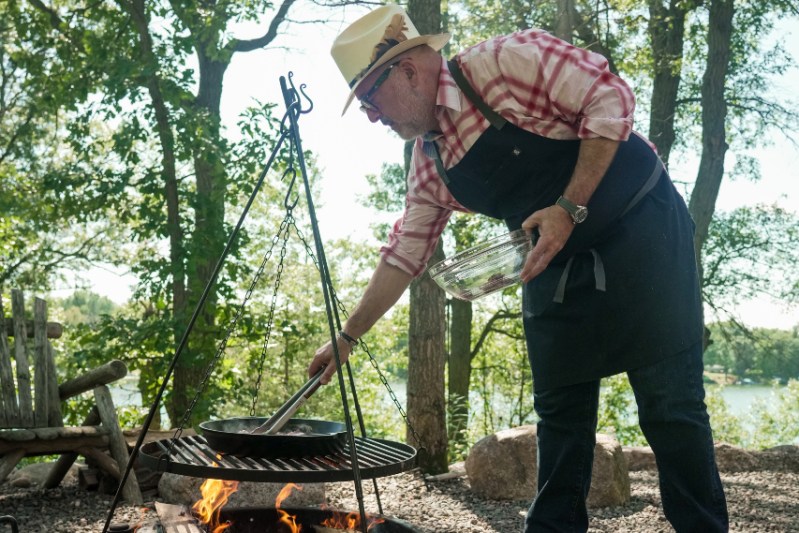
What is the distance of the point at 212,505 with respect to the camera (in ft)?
8.53

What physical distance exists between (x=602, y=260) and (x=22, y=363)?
4.03 metres

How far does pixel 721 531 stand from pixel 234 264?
19.1ft

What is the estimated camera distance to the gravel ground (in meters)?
3.88

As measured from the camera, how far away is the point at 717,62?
30.2ft

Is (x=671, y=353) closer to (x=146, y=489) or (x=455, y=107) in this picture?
(x=455, y=107)

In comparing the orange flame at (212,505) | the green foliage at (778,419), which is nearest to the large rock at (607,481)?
the orange flame at (212,505)

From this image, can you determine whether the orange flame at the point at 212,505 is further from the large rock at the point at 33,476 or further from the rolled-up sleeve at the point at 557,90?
the large rock at the point at 33,476

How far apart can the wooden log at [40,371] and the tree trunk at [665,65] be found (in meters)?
7.61

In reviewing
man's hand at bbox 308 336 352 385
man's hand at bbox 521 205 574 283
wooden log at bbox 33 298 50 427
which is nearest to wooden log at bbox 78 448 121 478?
wooden log at bbox 33 298 50 427

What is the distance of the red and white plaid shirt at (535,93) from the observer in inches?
70.2

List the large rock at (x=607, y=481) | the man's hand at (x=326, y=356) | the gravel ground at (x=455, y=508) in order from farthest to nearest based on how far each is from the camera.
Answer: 1. the large rock at (x=607, y=481)
2. the gravel ground at (x=455, y=508)
3. the man's hand at (x=326, y=356)

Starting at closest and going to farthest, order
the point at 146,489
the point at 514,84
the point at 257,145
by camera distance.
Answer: the point at 514,84 → the point at 146,489 → the point at 257,145

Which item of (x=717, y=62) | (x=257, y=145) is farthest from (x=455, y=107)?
(x=717, y=62)

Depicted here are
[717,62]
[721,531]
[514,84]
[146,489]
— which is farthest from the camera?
[717,62]
